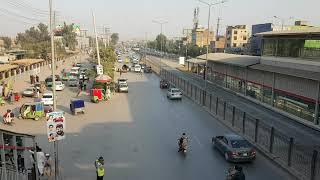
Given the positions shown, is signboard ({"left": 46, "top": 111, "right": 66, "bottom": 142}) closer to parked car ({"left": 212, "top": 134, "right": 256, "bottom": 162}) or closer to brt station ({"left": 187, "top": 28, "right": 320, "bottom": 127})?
parked car ({"left": 212, "top": 134, "right": 256, "bottom": 162})

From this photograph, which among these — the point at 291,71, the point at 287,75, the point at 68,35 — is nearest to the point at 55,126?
the point at 291,71

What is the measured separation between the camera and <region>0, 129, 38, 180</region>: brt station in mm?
13328

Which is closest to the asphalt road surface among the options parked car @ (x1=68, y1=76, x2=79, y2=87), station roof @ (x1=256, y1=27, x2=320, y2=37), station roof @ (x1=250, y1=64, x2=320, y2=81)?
station roof @ (x1=250, y1=64, x2=320, y2=81)

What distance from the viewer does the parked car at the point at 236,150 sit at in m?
18.9

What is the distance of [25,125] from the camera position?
27766 mm

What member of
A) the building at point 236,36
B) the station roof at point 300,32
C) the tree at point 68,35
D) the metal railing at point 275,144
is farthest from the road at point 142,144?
the tree at point 68,35

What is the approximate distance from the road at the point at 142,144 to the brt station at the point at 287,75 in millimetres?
7127

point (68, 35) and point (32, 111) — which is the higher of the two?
point (68, 35)

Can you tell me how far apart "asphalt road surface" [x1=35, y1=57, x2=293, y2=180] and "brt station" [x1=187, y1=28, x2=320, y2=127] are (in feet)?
23.5

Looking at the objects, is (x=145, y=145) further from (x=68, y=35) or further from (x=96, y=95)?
(x=68, y=35)

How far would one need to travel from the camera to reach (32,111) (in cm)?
2978

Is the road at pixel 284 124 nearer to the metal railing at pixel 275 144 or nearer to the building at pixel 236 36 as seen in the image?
the metal railing at pixel 275 144

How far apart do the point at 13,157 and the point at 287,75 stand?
25094 millimetres

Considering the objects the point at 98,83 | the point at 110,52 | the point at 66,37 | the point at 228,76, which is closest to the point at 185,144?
the point at 98,83
